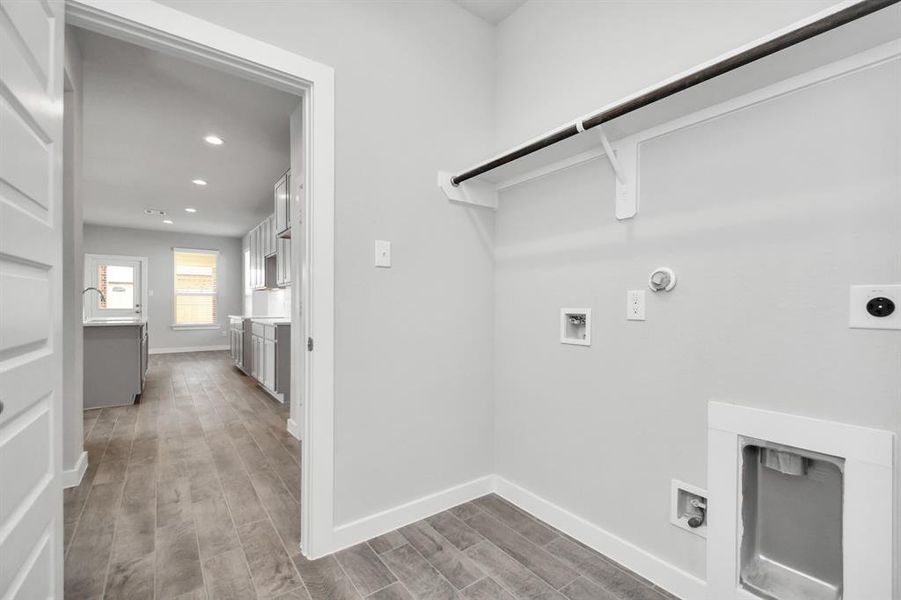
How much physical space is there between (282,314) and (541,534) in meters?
→ 5.82

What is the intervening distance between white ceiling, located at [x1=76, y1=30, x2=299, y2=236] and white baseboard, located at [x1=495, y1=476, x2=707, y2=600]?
3.11m

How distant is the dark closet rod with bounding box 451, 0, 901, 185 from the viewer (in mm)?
955

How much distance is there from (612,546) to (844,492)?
33.9 inches

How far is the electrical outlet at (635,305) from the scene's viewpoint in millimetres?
1626

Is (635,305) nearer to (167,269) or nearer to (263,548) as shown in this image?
(263,548)

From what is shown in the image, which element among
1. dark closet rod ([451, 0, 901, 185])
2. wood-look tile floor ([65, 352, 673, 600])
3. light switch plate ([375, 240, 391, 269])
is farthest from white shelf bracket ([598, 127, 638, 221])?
wood-look tile floor ([65, 352, 673, 600])

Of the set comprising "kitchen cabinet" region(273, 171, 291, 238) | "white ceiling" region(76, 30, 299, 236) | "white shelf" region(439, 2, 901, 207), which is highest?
"white ceiling" region(76, 30, 299, 236)

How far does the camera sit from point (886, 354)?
1.08 metres

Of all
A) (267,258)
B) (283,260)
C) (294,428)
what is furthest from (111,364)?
(267,258)

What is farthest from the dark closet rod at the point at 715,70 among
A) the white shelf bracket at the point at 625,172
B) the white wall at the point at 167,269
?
the white wall at the point at 167,269

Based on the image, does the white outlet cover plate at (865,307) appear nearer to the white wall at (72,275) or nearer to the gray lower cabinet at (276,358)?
the white wall at (72,275)

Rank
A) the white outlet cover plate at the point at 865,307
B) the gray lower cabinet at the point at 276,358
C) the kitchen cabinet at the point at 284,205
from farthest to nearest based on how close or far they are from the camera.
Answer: the gray lower cabinet at the point at 276,358 → the kitchen cabinet at the point at 284,205 → the white outlet cover plate at the point at 865,307

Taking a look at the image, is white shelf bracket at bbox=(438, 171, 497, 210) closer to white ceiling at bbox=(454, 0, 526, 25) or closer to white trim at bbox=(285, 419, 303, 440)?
white ceiling at bbox=(454, 0, 526, 25)

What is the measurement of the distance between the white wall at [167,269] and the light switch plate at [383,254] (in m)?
8.52
